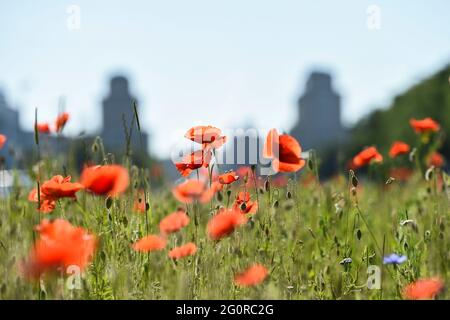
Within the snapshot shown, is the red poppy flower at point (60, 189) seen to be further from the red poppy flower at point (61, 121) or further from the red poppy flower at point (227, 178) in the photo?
the red poppy flower at point (61, 121)

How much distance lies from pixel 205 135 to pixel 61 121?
0.85 m

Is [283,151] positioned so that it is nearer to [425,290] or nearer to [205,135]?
[205,135]

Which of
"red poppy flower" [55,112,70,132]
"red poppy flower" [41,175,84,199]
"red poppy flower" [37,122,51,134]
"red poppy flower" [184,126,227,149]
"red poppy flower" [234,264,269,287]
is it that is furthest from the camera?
"red poppy flower" [37,122,51,134]

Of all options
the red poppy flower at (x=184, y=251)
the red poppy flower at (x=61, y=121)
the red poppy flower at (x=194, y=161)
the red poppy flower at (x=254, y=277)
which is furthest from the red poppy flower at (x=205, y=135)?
the red poppy flower at (x=61, y=121)

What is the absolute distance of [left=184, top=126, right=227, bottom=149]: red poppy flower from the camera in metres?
1.88

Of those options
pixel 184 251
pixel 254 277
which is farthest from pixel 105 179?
pixel 254 277

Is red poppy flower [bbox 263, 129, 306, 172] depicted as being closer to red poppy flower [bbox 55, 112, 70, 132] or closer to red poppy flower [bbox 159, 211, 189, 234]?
red poppy flower [bbox 159, 211, 189, 234]

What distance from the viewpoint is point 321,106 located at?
118125 millimetres

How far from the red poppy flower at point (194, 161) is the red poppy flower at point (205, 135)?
5 centimetres

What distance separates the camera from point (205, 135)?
6.20ft

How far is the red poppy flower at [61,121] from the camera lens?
253cm

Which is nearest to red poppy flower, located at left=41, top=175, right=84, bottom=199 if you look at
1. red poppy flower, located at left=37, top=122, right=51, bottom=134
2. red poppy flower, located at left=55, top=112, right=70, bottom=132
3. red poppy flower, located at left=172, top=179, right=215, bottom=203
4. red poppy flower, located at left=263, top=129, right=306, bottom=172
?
red poppy flower, located at left=172, top=179, right=215, bottom=203

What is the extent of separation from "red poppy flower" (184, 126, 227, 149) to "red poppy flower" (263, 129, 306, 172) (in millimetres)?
144
